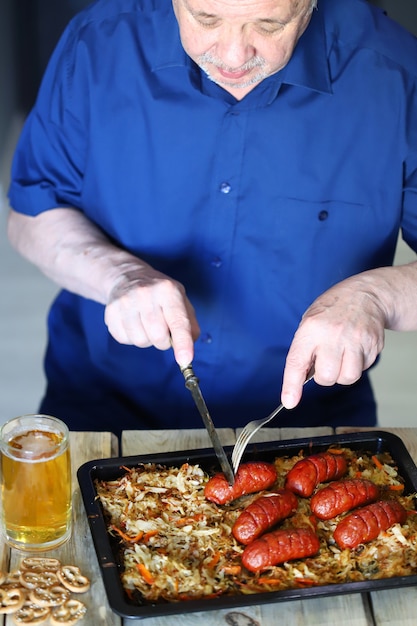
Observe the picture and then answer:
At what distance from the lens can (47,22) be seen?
5.76 m

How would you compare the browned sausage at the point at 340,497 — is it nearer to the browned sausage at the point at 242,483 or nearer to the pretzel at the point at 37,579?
the browned sausage at the point at 242,483

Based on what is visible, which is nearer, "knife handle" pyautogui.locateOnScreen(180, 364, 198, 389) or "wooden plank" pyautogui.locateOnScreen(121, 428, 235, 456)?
"knife handle" pyautogui.locateOnScreen(180, 364, 198, 389)

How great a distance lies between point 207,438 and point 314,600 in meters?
0.60

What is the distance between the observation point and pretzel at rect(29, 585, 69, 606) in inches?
77.2

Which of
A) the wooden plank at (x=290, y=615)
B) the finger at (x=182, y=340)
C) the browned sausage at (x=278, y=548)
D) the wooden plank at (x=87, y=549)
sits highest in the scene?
the finger at (x=182, y=340)

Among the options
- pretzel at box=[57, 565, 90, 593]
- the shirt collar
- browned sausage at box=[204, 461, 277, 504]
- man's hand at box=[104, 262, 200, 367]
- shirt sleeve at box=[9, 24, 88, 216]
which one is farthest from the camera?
shirt sleeve at box=[9, 24, 88, 216]

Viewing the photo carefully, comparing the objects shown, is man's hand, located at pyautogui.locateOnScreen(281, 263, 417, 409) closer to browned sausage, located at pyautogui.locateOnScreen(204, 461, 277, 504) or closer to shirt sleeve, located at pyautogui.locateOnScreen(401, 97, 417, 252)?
browned sausage, located at pyautogui.locateOnScreen(204, 461, 277, 504)

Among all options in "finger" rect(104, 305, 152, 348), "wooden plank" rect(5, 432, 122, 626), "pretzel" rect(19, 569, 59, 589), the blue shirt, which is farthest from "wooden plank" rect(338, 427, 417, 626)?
the blue shirt

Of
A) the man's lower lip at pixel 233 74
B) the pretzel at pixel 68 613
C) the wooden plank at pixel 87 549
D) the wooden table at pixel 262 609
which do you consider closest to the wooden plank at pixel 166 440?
the wooden plank at pixel 87 549

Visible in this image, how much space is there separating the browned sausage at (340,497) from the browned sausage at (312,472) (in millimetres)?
30

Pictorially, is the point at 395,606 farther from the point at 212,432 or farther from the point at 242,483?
the point at 212,432

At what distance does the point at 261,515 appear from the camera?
2.12 meters

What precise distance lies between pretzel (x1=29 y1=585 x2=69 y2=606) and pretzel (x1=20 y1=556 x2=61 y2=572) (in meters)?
0.06

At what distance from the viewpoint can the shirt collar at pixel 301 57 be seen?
2.63 metres
